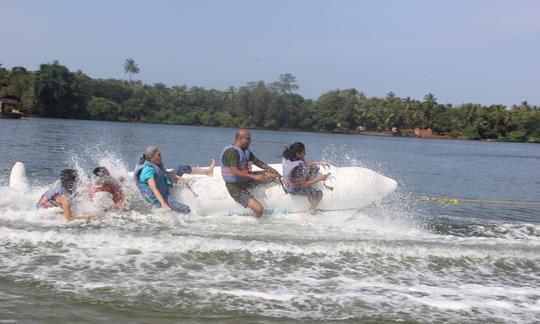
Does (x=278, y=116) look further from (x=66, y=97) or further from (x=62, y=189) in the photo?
(x=62, y=189)

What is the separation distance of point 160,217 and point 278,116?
258 ft

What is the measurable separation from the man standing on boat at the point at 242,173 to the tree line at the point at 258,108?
228 feet

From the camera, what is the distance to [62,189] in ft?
23.9

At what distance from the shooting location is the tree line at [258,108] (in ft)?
239

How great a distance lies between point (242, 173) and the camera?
296 inches

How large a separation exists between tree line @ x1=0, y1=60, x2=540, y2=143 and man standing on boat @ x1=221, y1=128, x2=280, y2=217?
69513 mm

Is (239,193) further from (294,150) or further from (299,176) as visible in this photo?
(294,150)

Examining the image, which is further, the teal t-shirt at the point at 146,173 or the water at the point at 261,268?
the teal t-shirt at the point at 146,173

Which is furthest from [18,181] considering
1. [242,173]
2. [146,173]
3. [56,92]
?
[56,92]

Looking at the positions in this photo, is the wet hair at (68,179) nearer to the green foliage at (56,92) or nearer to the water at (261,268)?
the water at (261,268)

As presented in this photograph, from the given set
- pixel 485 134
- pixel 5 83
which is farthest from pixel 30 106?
pixel 485 134

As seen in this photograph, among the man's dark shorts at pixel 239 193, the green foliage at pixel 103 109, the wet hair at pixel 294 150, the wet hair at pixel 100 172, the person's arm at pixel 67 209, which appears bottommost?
the person's arm at pixel 67 209

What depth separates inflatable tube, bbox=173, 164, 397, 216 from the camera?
25.8ft

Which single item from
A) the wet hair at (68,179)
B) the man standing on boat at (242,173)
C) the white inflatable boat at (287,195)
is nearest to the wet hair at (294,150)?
the man standing on boat at (242,173)
